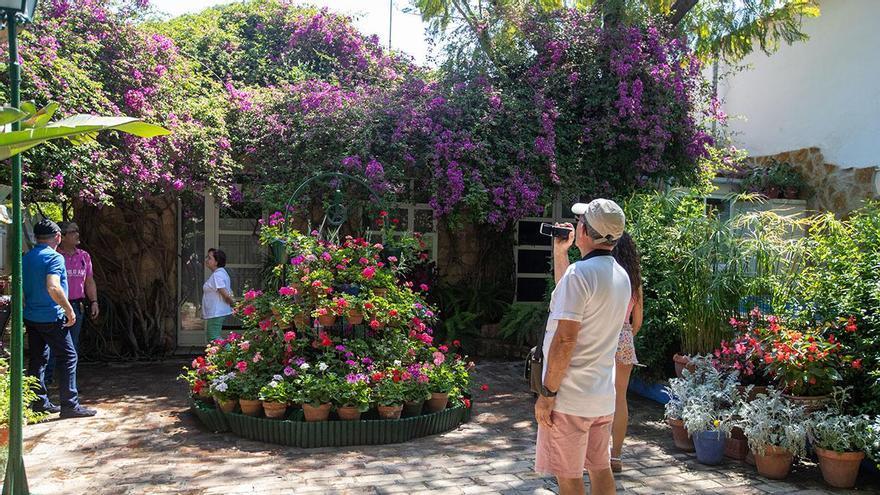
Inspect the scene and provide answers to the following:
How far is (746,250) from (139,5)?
281 inches

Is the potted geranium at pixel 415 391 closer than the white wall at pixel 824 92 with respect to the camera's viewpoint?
Yes

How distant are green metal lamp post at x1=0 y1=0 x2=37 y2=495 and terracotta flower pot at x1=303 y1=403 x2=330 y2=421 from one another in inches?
73.1

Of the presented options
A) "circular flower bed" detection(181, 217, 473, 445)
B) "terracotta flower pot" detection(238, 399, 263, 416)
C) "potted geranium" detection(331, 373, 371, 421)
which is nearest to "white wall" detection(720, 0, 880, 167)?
"circular flower bed" detection(181, 217, 473, 445)

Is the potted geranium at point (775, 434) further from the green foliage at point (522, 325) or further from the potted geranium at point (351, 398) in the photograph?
the green foliage at point (522, 325)

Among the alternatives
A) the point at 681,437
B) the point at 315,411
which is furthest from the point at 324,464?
the point at 681,437

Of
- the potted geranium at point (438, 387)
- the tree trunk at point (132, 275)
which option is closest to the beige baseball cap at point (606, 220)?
the potted geranium at point (438, 387)

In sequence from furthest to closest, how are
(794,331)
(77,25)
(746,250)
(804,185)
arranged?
(804,185), (77,25), (746,250), (794,331)

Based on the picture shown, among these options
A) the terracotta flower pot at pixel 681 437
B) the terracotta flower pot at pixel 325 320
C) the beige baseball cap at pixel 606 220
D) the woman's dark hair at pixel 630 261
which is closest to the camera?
the beige baseball cap at pixel 606 220

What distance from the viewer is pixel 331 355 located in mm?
5395

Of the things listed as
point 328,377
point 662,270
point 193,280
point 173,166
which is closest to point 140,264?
point 193,280

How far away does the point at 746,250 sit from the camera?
18.9ft

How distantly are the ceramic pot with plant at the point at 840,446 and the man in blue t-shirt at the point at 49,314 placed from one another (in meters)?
5.56

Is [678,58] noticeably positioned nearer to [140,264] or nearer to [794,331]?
[794,331]

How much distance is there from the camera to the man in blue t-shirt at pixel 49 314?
5500 millimetres
